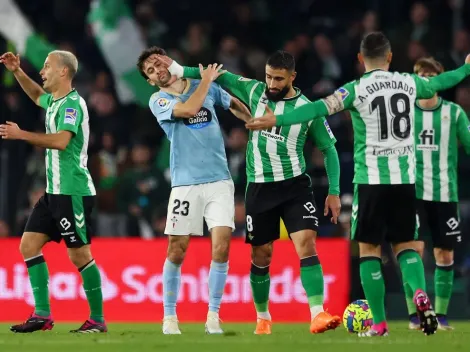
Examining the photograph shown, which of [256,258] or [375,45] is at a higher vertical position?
[375,45]

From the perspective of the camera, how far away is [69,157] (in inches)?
383

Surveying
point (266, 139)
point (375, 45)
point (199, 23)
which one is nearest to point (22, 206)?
point (199, 23)

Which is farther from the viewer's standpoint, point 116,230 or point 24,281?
point 116,230

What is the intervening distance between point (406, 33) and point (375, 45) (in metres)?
7.42

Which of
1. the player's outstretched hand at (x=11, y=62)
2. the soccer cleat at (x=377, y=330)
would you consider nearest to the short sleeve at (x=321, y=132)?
the soccer cleat at (x=377, y=330)

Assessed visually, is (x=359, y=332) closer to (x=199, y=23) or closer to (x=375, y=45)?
(x=375, y=45)

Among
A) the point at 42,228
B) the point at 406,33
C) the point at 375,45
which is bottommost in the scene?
the point at 42,228

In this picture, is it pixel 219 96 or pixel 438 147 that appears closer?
pixel 219 96

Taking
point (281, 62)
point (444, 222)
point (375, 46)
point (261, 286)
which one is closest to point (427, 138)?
point (444, 222)

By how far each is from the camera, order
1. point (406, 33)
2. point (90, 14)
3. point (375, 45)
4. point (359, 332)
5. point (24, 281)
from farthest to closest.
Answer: point (90, 14) → point (406, 33) → point (24, 281) → point (359, 332) → point (375, 45)

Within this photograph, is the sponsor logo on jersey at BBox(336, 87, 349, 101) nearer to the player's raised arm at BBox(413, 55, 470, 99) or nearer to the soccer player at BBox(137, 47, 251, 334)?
the player's raised arm at BBox(413, 55, 470, 99)

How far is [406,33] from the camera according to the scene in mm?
15953

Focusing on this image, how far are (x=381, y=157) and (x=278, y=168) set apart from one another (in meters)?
1.06

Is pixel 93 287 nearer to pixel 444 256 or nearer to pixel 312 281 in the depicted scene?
pixel 312 281
